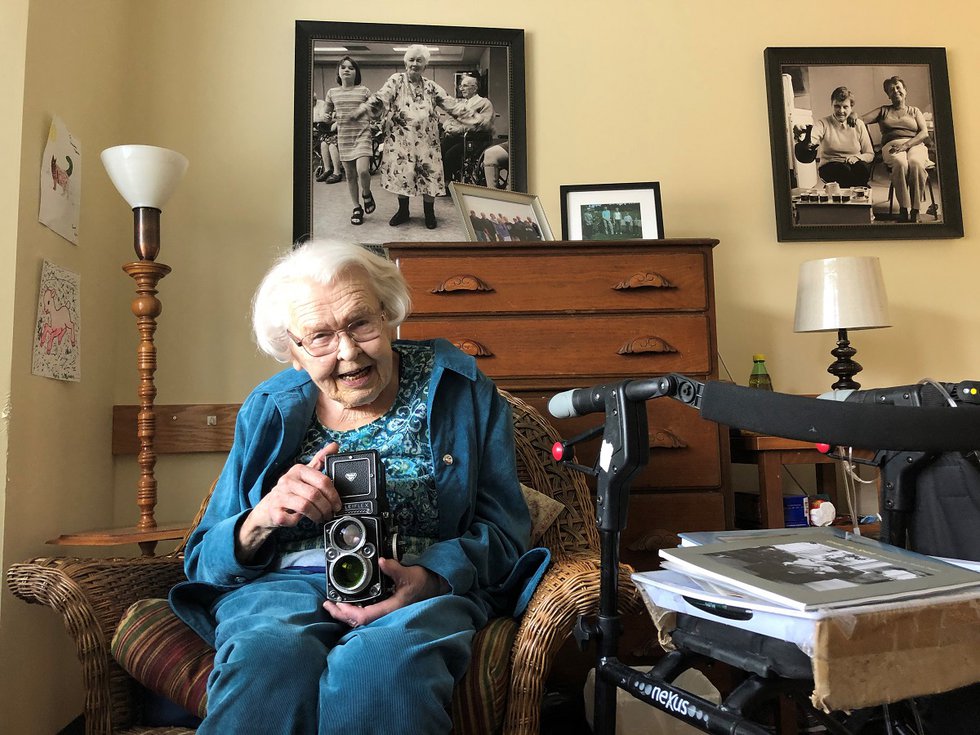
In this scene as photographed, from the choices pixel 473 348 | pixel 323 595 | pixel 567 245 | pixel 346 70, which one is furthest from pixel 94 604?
pixel 346 70

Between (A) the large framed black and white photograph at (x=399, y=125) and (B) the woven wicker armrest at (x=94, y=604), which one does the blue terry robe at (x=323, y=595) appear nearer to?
(B) the woven wicker armrest at (x=94, y=604)

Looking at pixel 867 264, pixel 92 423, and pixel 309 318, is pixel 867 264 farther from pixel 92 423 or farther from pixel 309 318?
pixel 92 423

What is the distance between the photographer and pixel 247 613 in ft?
4.09

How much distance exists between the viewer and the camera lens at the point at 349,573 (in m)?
1.18

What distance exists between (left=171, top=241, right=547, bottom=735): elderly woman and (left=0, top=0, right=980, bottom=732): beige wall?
1.03m

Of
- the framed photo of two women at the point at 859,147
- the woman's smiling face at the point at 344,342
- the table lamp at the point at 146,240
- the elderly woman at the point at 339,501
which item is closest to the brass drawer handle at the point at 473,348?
the elderly woman at the point at 339,501

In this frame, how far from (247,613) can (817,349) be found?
2.24m

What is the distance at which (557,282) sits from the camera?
7.01 ft

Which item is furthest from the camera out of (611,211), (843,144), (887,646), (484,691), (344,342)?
(843,144)

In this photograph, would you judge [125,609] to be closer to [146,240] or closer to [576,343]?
[146,240]

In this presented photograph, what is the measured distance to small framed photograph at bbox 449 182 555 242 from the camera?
2375 mm

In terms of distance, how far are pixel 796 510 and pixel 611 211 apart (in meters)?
1.10

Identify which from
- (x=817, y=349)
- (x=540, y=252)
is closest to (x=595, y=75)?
(x=540, y=252)

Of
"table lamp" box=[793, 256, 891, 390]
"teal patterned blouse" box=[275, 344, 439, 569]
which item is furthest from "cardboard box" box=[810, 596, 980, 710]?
"table lamp" box=[793, 256, 891, 390]
